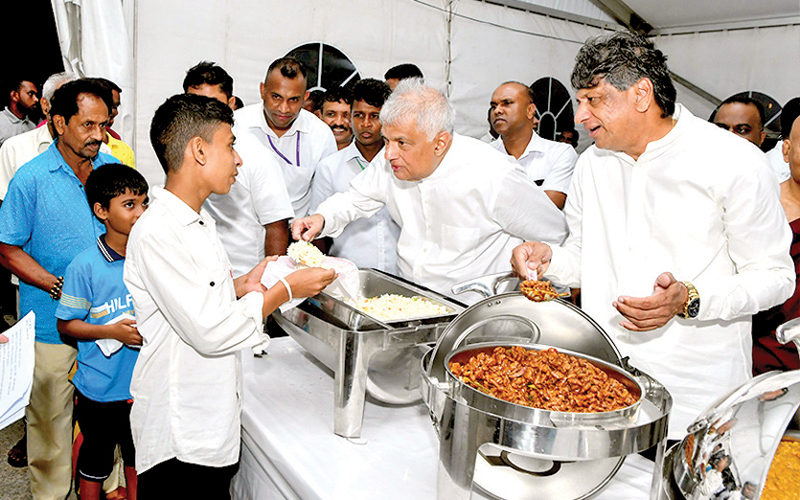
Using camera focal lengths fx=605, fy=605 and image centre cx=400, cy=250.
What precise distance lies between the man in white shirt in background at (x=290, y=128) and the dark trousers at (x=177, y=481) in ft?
5.67

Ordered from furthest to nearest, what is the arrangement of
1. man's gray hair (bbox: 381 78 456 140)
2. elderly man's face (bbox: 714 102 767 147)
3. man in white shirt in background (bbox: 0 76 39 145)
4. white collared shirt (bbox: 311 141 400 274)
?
man in white shirt in background (bbox: 0 76 39 145) → elderly man's face (bbox: 714 102 767 147) → white collared shirt (bbox: 311 141 400 274) → man's gray hair (bbox: 381 78 456 140)

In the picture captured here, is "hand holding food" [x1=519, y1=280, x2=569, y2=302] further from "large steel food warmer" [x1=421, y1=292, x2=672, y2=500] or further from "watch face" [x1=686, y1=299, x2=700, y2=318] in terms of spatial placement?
"watch face" [x1=686, y1=299, x2=700, y2=318]

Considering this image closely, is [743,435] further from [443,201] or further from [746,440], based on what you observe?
[443,201]

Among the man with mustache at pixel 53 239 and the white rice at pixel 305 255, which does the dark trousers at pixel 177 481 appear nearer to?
the white rice at pixel 305 255

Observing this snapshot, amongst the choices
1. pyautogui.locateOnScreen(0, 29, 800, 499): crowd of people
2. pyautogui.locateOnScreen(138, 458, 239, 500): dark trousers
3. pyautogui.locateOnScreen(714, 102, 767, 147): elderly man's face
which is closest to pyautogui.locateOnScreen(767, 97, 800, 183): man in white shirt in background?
pyautogui.locateOnScreen(714, 102, 767, 147): elderly man's face

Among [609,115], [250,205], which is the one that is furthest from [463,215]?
[250,205]

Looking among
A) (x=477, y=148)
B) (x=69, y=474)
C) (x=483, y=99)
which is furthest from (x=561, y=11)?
(x=69, y=474)

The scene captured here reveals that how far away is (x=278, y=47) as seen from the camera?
4094mm

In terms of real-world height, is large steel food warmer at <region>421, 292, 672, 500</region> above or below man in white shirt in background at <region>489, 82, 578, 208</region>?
below

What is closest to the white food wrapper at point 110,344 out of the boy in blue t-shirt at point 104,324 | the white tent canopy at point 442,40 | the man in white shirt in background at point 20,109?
the boy in blue t-shirt at point 104,324

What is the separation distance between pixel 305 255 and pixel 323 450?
1.76ft

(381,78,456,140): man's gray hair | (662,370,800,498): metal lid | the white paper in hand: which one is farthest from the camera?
(381,78,456,140): man's gray hair

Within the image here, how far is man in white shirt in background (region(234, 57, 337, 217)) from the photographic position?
2.83 meters

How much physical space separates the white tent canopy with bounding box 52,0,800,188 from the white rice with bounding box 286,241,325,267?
2234 millimetres
